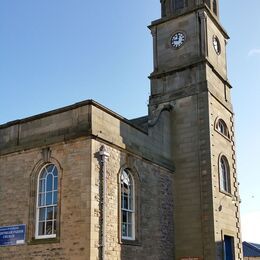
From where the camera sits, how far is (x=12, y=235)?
56.5 feet

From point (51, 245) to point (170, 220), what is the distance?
19.9ft

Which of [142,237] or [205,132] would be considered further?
[205,132]

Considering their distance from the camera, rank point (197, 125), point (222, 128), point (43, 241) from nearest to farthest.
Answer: point (43, 241), point (197, 125), point (222, 128)

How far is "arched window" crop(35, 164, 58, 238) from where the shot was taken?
1666 centimetres

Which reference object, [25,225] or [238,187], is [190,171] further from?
[25,225]

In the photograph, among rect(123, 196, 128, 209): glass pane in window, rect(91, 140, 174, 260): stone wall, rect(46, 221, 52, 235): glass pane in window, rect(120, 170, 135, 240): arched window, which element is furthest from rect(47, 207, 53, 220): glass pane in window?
rect(123, 196, 128, 209): glass pane in window

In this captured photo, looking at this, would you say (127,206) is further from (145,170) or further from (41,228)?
(41,228)

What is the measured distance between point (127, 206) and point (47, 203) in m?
3.09

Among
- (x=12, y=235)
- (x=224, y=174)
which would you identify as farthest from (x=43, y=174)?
(x=224, y=174)

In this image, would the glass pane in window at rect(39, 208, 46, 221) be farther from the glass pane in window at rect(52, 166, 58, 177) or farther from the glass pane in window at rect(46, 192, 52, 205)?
the glass pane in window at rect(52, 166, 58, 177)

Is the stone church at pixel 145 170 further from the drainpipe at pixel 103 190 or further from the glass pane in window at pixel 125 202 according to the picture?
the glass pane in window at pixel 125 202

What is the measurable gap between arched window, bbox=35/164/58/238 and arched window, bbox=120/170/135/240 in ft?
8.41

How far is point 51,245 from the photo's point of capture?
1602 centimetres

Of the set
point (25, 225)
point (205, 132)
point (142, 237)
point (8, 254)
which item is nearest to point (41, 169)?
point (25, 225)
